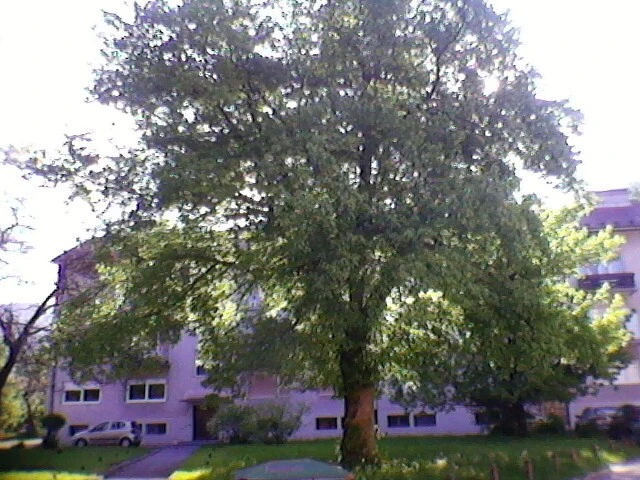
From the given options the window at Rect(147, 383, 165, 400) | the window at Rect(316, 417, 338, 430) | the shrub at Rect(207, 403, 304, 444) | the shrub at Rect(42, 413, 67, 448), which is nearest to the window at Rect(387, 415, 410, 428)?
the window at Rect(316, 417, 338, 430)

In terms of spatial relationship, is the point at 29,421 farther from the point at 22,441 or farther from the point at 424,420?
the point at 424,420

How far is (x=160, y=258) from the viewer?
58.6 feet

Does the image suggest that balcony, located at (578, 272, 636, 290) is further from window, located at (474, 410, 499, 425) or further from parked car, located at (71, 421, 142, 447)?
parked car, located at (71, 421, 142, 447)

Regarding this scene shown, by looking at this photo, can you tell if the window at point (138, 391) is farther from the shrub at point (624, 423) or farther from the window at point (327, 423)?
the shrub at point (624, 423)

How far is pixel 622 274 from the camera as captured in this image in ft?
132

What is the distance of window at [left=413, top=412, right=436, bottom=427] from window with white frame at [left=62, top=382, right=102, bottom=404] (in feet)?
58.0

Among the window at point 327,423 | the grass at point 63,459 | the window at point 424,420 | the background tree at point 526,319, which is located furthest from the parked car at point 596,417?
the grass at point 63,459

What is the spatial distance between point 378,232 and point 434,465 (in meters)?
7.68

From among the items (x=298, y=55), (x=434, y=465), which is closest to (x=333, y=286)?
(x=298, y=55)

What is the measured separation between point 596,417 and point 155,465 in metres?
20.5

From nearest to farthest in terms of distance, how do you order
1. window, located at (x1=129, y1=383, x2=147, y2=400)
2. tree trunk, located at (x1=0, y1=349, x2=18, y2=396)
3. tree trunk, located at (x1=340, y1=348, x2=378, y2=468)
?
tree trunk, located at (x1=340, y1=348, x2=378, y2=468)
tree trunk, located at (x1=0, y1=349, x2=18, y2=396)
window, located at (x1=129, y1=383, x2=147, y2=400)

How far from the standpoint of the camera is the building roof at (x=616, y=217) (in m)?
40.4

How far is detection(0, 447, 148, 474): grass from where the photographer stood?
24.3 meters

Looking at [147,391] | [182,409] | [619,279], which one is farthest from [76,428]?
[619,279]
